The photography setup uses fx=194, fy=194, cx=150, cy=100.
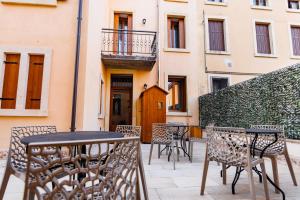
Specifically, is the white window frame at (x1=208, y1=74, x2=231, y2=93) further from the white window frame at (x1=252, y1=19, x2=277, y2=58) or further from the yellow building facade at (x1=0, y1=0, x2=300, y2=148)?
the white window frame at (x1=252, y1=19, x2=277, y2=58)

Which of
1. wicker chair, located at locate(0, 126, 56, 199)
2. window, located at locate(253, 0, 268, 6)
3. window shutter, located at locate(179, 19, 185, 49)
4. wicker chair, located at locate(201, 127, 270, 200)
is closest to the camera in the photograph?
wicker chair, located at locate(0, 126, 56, 199)

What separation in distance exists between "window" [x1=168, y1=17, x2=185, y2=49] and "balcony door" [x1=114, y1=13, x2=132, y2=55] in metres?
1.81

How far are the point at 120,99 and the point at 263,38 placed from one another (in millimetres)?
7445

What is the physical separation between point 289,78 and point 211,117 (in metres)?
3.64

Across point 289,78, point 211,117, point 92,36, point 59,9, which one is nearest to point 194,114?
point 211,117

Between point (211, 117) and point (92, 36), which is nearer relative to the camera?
point (92, 36)

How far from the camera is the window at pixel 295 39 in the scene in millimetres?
9320

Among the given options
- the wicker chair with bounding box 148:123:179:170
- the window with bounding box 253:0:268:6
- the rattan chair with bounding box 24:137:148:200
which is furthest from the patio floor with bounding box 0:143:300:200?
the window with bounding box 253:0:268:6

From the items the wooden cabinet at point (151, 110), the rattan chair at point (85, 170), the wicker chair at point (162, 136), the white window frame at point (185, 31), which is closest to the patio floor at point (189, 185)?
the wicker chair at point (162, 136)

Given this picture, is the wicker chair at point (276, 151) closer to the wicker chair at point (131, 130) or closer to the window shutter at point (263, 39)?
the wicker chair at point (131, 130)

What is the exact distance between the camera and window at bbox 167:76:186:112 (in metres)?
8.45

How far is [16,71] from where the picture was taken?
4434mm

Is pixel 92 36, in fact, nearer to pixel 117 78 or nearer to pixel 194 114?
pixel 117 78

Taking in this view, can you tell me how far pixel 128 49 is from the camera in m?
7.99
